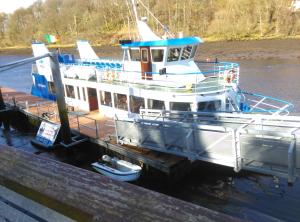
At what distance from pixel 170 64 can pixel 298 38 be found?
47440 millimetres

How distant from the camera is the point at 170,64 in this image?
14664 millimetres

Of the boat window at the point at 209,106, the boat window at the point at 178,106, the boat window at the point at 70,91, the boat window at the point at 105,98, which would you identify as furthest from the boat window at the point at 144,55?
the boat window at the point at 70,91

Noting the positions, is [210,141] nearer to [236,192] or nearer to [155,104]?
[236,192]

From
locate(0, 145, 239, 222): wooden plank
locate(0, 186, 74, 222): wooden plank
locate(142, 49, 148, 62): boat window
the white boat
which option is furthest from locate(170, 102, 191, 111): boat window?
locate(0, 186, 74, 222): wooden plank

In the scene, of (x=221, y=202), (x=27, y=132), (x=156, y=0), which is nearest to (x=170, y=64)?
(x=221, y=202)

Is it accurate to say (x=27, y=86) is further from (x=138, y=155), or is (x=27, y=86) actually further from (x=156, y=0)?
(x=156, y=0)

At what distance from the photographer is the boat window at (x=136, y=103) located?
47.2 feet

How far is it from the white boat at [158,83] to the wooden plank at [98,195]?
33.4ft

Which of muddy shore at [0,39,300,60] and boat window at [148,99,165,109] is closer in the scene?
boat window at [148,99,165,109]

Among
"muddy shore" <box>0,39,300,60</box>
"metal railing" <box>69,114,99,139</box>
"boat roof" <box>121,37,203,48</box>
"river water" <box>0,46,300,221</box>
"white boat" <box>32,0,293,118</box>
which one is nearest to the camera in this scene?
"river water" <box>0,46,300,221</box>

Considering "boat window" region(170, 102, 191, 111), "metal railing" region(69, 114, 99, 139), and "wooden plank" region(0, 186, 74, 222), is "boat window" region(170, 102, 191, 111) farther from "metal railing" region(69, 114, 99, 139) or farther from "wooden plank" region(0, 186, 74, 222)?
"wooden plank" region(0, 186, 74, 222)

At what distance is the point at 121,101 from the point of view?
15445 mm

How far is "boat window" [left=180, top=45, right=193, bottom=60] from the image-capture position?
48.0 feet

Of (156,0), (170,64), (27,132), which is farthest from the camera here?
(156,0)
